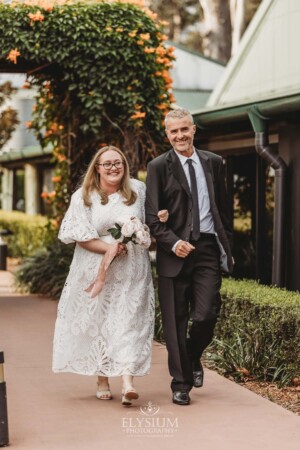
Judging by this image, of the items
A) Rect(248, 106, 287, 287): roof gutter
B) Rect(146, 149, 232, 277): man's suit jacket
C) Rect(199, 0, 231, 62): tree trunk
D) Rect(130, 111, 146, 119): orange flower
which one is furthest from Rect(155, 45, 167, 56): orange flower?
Rect(199, 0, 231, 62): tree trunk

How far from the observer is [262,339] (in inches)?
301

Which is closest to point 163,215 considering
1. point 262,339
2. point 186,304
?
point 186,304

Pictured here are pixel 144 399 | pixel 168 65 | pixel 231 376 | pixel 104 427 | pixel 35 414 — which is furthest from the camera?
pixel 168 65

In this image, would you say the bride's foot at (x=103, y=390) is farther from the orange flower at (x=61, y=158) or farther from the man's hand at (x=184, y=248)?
the orange flower at (x=61, y=158)

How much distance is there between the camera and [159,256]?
6410 millimetres

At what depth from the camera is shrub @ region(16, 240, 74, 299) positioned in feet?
42.5

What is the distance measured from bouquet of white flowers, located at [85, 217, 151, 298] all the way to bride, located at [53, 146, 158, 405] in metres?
0.07

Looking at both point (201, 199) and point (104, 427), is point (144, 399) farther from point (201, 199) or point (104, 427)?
point (201, 199)

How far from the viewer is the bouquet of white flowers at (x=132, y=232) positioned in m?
6.14

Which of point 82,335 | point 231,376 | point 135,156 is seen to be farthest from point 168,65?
point 82,335

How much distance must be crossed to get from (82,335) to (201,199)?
1.25 metres

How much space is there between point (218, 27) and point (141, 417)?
74.6ft

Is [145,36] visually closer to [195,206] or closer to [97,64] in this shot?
[97,64]

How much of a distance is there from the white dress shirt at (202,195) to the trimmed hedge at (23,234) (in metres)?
12.2
